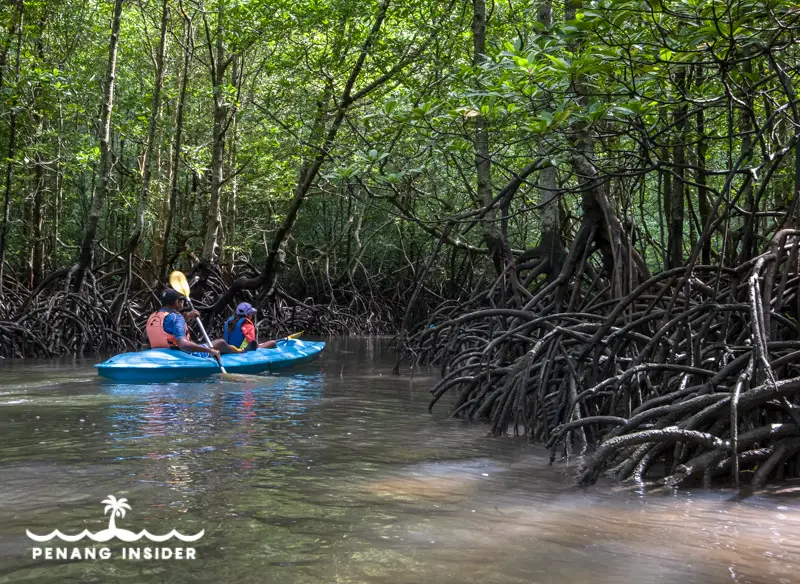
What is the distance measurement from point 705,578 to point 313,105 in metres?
13.6

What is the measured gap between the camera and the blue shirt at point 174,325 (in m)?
8.88

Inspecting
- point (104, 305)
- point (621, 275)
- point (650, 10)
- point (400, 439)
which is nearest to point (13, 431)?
point (400, 439)

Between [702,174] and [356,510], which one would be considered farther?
[702,174]

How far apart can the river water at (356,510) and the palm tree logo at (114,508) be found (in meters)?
0.04

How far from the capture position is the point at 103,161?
413 inches

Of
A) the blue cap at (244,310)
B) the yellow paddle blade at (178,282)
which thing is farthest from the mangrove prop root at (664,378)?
the yellow paddle blade at (178,282)

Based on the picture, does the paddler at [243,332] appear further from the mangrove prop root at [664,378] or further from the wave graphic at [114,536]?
the wave graphic at [114,536]

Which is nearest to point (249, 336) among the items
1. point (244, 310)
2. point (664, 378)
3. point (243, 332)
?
point (243, 332)

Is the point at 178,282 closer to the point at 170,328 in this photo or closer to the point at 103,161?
the point at 170,328

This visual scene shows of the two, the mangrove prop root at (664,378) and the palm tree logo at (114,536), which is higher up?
the mangrove prop root at (664,378)

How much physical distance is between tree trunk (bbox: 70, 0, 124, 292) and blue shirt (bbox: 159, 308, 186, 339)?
2.83 m

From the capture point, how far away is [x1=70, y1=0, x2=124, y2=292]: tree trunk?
10453 millimetres
